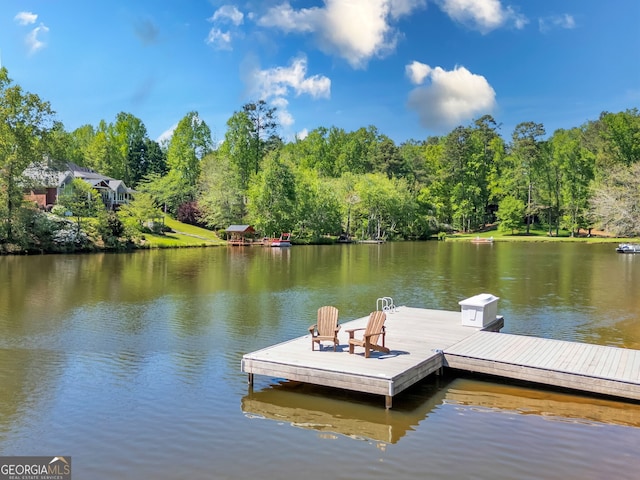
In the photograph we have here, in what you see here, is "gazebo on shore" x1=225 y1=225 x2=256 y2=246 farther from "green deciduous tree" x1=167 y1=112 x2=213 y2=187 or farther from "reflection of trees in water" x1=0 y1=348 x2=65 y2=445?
"reflection of trees in water" x1=0 y1=348 x2=65 y2=445

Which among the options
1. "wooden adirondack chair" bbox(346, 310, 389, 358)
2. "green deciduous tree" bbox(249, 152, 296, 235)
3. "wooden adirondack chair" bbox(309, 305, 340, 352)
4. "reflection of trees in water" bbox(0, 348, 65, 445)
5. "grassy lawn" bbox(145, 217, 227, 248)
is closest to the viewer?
"reflection of trees in water" bbox(0, 348, 65, 445)

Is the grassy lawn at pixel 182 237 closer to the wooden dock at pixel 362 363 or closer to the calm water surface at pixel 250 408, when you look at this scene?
the calm water surface at pixel 250 408

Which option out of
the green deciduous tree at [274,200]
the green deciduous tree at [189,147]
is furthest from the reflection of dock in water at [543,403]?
the green deciduous tree at [189,147]

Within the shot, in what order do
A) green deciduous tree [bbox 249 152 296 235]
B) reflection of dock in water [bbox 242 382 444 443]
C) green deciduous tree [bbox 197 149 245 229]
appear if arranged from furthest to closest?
green deciduous tree [bbox 197 149 245 229] < green deciduous tree [bbox 249 152 296 235] < reflection of dock in water [bbox 242 382 444 443]

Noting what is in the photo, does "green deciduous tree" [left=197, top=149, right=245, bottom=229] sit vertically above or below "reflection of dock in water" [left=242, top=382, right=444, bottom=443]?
above

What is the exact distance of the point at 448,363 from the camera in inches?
493

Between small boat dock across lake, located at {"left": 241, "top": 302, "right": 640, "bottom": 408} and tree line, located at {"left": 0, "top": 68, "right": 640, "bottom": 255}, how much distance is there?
40234 mm

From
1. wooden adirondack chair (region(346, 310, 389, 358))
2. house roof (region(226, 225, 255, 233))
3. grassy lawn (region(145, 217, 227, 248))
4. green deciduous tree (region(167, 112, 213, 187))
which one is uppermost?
green deciduous tree (region(167, 112, 213, 187))

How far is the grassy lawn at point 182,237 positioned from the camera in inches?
2429

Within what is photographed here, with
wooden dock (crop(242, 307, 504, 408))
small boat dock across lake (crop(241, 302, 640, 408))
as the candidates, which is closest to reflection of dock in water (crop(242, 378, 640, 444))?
small boat dock across lake (crop(241, 302, 640, 408))

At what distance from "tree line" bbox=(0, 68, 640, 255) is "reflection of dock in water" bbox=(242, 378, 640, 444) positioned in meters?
42.2

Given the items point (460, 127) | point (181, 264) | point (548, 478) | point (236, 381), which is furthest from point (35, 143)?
point (460, 127)

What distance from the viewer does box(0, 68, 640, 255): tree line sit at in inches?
2074

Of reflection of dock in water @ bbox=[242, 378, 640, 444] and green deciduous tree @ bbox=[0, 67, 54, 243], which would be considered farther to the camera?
green deciduous tree @ bbox=[0, 67, 54, 243]
